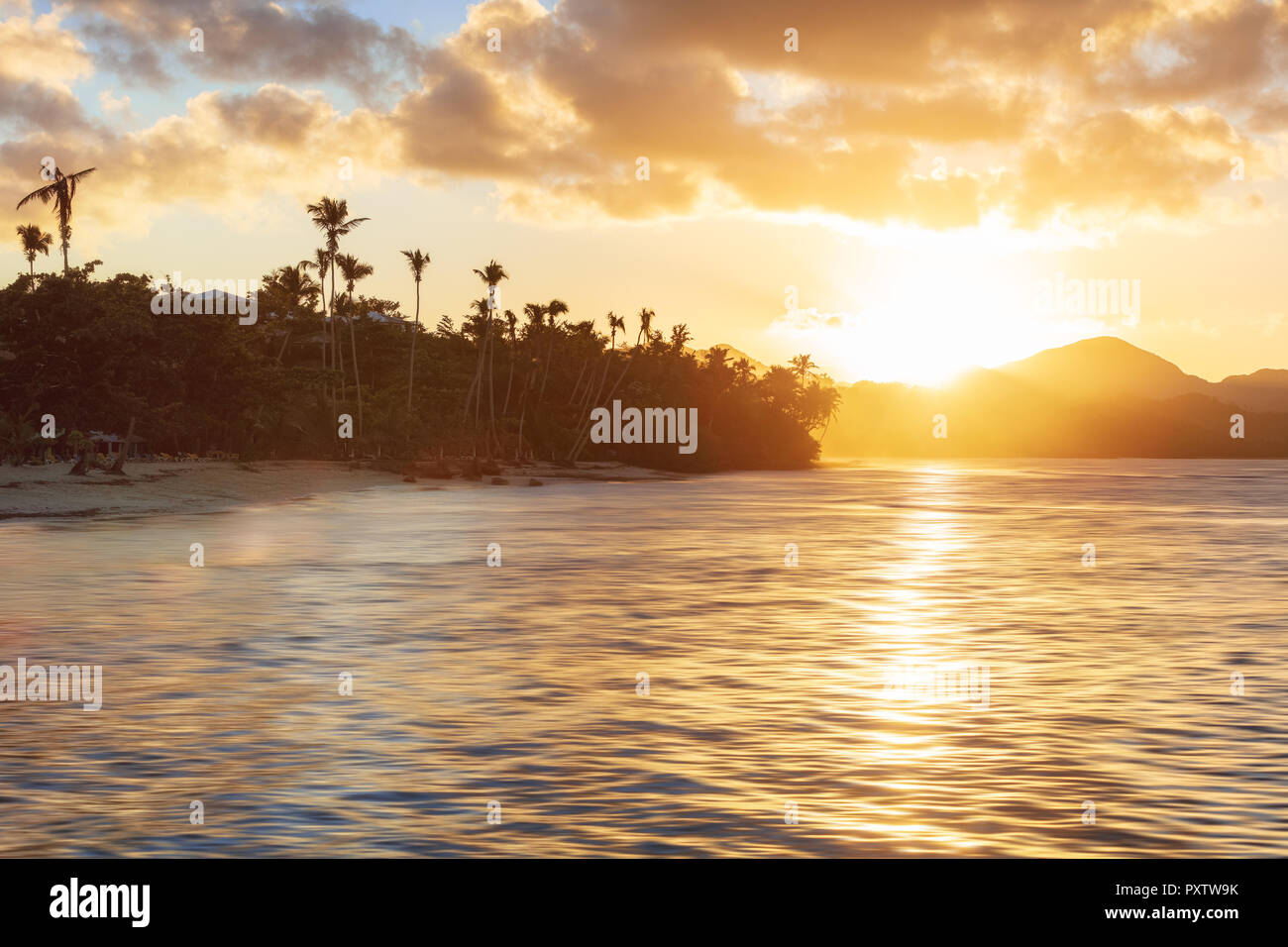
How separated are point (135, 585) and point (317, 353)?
328ft

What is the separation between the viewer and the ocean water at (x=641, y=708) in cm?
1036

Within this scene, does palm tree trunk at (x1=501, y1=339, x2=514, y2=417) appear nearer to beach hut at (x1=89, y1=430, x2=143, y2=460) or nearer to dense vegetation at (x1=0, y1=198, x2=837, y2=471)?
dense vegetation at (x1=0, y1=198, x2=837, y2=471)

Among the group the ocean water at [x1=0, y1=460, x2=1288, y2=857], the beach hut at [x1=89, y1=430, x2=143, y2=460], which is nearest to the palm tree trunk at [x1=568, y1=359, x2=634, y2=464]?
the beach hut at [x1=89, y1=430, x2=143, y2=460]

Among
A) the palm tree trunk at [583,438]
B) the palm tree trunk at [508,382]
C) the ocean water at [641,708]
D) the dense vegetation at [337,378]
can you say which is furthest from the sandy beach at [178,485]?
the palm tree trunk at [583,438]

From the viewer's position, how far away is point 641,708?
16.0 metres

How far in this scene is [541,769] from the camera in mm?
12398

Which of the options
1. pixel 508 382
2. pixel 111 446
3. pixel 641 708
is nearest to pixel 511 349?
pixel 508 382

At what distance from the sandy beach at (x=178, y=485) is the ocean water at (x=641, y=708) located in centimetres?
1998

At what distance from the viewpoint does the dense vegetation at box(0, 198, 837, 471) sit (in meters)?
73.1

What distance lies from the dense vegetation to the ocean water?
3683 centimetres

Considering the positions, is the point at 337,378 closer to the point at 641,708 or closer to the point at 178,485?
the point at 178,485

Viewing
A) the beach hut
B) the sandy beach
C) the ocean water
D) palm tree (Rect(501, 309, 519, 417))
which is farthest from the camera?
palm tree (Rect(501, 309, 519, 417))

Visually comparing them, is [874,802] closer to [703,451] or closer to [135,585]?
[135,585]

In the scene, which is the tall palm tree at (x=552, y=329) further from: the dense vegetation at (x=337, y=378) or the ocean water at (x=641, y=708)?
the ocean water at (x=641, y=708)
